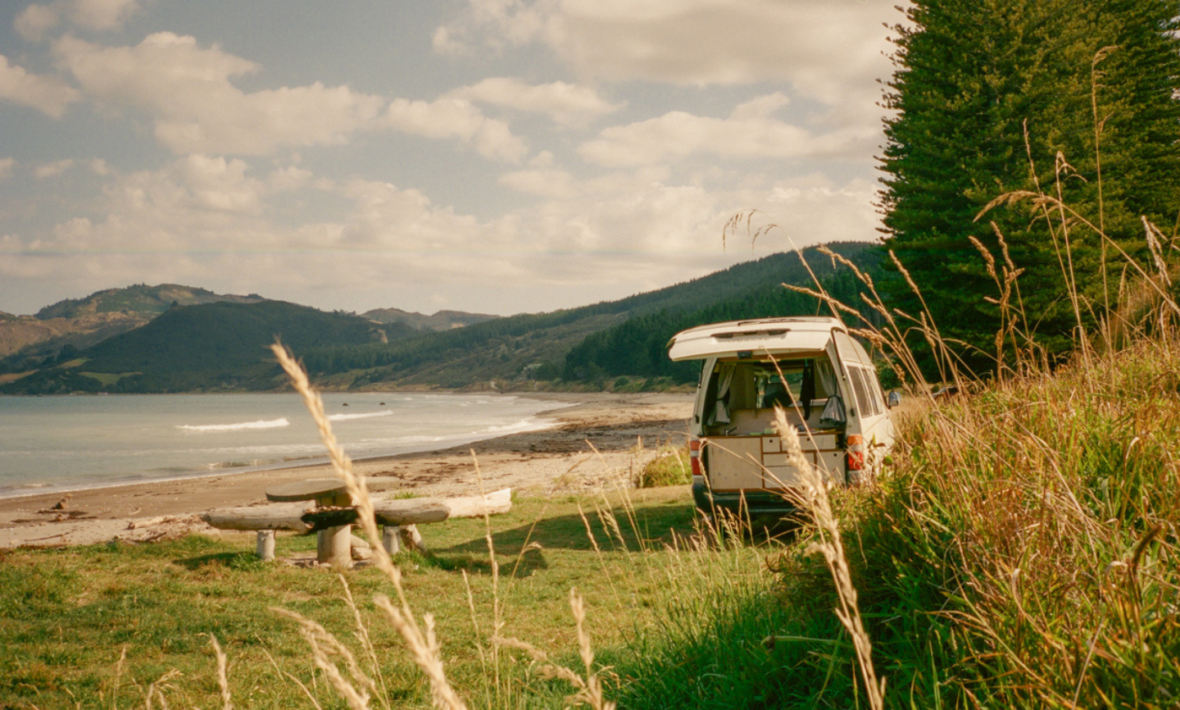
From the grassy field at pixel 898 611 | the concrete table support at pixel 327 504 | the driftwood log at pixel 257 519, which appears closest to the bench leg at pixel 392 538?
the concrete table support at pixel 327 504

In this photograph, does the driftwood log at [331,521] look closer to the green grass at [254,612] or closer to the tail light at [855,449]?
the green grass at [254,612]

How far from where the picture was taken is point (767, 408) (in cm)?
887

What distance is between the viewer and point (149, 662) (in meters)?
4.77

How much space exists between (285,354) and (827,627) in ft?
7.95

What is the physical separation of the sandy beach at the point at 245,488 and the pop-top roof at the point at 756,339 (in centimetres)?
274

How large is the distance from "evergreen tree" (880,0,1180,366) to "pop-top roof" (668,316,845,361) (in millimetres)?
13325

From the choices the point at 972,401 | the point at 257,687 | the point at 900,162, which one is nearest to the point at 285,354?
the point at 972,401

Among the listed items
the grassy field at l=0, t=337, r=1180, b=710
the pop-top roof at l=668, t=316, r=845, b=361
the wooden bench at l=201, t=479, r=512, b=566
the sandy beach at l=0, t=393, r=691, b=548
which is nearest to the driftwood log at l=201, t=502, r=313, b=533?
the wooden bench at l=201, t=479, r=512, b=566

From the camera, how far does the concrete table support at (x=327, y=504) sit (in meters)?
7.88

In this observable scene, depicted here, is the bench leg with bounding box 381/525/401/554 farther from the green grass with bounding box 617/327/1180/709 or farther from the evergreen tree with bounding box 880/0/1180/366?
the evergreen tree with bounding box 880/0/1180/366

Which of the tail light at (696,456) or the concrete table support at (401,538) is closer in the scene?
the tail light at (696,456)

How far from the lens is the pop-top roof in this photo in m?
6.35

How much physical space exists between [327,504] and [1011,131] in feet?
70.5

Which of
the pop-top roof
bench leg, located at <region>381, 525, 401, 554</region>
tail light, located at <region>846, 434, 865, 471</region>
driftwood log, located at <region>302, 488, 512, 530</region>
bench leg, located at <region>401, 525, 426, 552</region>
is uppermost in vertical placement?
the pop-top roof
